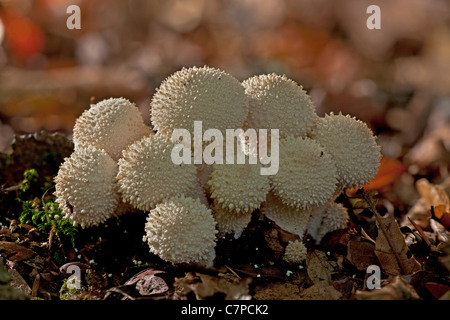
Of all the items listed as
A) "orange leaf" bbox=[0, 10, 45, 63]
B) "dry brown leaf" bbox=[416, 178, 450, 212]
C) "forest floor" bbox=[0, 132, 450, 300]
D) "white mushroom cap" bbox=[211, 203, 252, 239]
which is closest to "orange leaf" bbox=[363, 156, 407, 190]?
"dry brown leaf" bbox=[416, 178, 450, 212]

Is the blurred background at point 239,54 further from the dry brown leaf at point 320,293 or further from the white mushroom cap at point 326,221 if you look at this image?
the dry brown leaf at point 320,293

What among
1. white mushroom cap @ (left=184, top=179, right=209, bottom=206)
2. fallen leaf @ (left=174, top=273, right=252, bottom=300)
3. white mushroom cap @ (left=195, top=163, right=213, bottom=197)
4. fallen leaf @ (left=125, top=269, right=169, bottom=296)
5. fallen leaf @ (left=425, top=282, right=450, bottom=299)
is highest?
white mushroom cap @ (left=195, top=163, right=213, bottom=197)

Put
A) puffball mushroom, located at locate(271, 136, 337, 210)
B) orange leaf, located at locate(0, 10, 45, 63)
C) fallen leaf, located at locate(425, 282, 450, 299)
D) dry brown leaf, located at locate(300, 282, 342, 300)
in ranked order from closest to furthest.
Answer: fallen leaf, located at locate(425, 282, 450, 299), dry brown leaf, located at locate(300, 282, 342, 300), puffball mushroom, located at locate(271, 136, 337, 210), orange leaf, located at locate(0, 10, 45, 63)

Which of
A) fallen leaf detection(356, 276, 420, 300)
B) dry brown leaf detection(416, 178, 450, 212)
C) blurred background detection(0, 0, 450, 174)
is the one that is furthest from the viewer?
blurred background detection(0, 0, 450, 174)

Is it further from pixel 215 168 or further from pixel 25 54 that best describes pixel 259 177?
pixel 25 54

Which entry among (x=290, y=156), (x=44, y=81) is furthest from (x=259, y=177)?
(x=44, y=81)

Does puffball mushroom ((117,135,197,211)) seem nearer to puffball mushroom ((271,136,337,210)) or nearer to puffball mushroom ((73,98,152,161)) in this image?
puffball mushroom ((73,98,152,161))

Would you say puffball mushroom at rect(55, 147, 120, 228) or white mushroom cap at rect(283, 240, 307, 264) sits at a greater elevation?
puffball mushroom at rect(55, 147, 120, 228)
